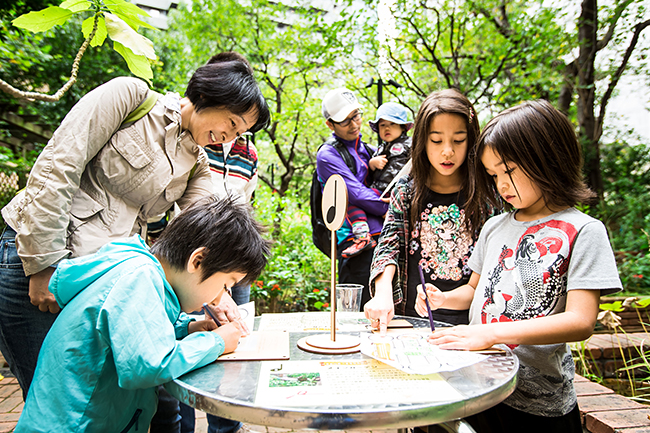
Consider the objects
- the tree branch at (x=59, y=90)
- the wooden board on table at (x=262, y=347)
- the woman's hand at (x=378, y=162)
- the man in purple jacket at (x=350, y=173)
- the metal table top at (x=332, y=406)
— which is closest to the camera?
the metal table top at (x=332, y=406)

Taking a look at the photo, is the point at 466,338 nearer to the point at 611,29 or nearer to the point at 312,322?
the point at 312,322

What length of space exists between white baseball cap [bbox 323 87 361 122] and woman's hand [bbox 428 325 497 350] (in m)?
1.90

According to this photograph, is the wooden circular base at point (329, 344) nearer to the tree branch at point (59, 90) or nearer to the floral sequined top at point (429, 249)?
the floral sequined top at point (429, 249)

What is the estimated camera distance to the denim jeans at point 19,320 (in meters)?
1.28

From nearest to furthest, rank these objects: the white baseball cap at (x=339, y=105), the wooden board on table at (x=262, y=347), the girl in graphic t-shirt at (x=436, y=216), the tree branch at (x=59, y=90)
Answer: the wooden board on table at (x=262, y=347), the tree branch at (x=59, y=90), the girl in graphic t-shirt at (x=436, y=216), the white baseball cap at (x=339, y=105)

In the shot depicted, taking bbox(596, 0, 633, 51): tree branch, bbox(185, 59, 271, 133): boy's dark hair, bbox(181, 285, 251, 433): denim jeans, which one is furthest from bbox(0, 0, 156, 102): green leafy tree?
bbox(596, 0, 633, 51): tree branch

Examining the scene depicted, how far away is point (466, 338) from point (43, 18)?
166 centimetres

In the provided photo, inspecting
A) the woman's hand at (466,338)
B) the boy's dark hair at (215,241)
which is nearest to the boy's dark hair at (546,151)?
the woman's hand at (466,338)

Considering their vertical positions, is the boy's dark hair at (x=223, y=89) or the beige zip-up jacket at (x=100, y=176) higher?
the boy's dark hair at (x=223, y=89)

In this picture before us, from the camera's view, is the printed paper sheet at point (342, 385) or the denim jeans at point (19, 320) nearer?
the printed paper sheet at point (342, 385)

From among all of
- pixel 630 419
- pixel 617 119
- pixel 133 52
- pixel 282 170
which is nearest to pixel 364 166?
pixel 133 52

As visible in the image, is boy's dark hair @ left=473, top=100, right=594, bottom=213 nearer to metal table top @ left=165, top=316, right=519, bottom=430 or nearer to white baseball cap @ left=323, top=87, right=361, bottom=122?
metal table top @ left=165, top=316, right=519, bottom=430

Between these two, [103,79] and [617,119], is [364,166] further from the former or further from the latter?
[617,119]

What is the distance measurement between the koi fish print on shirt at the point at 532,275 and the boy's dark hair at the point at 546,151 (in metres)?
0.11
